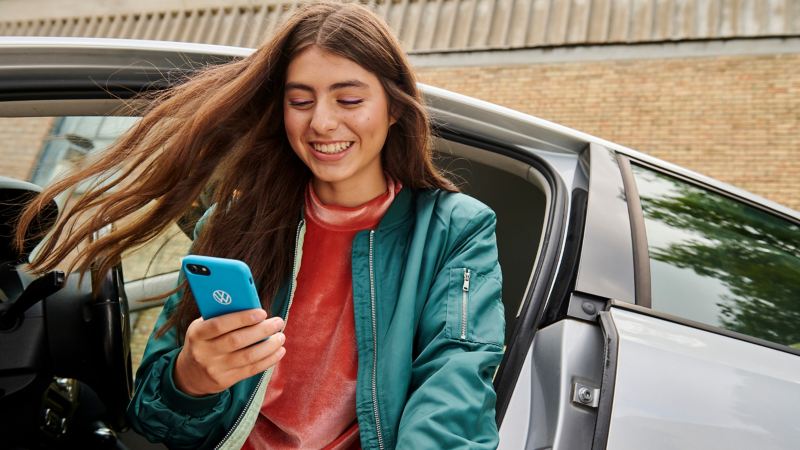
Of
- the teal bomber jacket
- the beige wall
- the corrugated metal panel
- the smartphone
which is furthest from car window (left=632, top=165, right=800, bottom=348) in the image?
the corrugated metal panel

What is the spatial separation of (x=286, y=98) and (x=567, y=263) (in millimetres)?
652

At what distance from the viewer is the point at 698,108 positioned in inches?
323

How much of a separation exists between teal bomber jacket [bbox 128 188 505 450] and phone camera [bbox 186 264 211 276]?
39 centimetres

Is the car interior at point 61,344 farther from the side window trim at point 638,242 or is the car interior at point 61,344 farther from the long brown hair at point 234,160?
the side window trim at point 638,242

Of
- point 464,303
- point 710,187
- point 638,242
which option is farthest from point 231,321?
point 710,187

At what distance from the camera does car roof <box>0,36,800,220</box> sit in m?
1.27

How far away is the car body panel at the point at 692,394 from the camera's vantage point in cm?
114

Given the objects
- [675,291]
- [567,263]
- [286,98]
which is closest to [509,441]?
[567,263]

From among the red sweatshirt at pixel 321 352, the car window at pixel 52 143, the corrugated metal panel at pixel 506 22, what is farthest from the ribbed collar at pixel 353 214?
the corrugated metal panel at pixel 506 22

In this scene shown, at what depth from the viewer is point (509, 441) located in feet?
3.84

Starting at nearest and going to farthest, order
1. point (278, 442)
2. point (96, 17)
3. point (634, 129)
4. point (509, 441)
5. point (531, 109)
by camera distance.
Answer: point (509, 441)
point (278, 442)
point (634, 129)
point (531, 109)
point (96, 17)

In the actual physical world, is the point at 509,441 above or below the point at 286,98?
below

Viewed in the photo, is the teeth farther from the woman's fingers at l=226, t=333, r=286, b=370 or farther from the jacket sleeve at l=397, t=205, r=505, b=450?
the woman's fingers at l=226, t=333, r=286, b=370

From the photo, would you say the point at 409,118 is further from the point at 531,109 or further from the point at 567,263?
the point at 531,109
